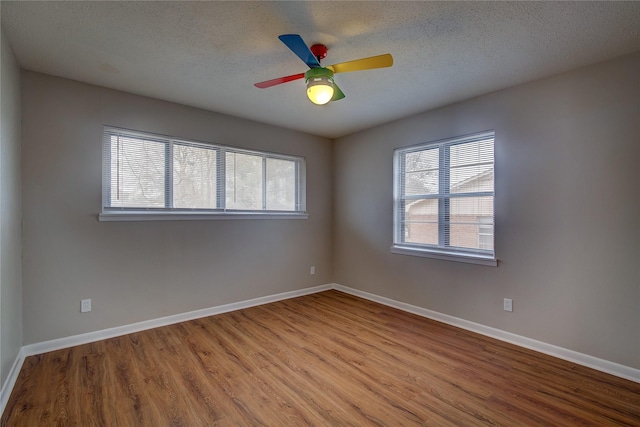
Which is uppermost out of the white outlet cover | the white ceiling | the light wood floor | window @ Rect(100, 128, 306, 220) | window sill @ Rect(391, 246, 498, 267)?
the white ceiling

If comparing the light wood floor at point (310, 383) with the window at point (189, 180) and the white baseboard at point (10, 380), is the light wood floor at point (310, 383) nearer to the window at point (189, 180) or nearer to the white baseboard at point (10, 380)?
the white baseboard at point (10, 380)

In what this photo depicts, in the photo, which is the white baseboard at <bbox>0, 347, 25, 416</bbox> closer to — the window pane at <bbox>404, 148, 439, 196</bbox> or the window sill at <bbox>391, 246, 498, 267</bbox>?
the window sill at <bbox>391, 246, 498, 267</bbox>

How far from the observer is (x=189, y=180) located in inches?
139

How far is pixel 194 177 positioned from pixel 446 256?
10.2 ft

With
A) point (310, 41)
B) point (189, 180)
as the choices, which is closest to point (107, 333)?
point (189, 180)

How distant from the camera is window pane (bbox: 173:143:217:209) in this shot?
11.3 ft

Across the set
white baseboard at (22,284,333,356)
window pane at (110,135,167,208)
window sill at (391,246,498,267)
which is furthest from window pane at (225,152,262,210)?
window sill at (391,246,498,267)

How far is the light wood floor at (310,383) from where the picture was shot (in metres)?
1.87

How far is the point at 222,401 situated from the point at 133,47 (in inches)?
105

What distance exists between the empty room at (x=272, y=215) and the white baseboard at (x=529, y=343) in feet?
0.06

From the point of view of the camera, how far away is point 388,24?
1.98 m

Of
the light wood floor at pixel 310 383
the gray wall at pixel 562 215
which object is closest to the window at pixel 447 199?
the gray wall at pixel 562 215

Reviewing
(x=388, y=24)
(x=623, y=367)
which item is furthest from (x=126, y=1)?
(x=623, y=367)

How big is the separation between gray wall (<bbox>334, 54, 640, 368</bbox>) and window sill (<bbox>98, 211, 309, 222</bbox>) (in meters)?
2.19
